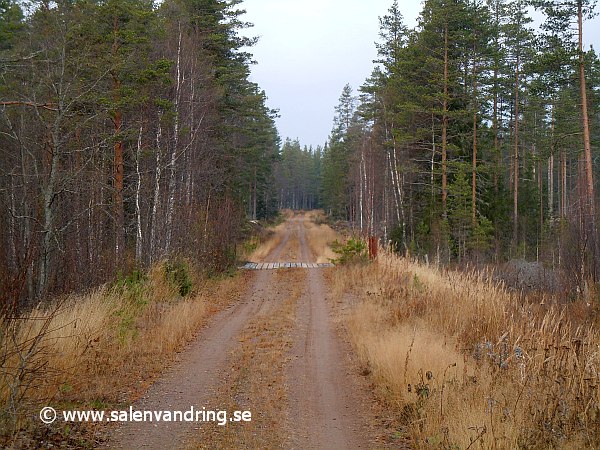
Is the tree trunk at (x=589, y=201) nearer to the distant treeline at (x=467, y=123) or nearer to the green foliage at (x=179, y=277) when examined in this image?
the distant treeline at (x=467, y=123)

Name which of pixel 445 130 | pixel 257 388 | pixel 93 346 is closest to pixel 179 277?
pixel 93 346

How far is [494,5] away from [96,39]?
30428 mm

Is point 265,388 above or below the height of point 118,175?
below

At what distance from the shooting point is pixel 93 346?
7.16m

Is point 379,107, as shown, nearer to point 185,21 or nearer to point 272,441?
point 185,21

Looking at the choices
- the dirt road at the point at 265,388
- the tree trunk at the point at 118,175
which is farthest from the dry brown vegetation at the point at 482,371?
the tree trunk at the point at 118,175

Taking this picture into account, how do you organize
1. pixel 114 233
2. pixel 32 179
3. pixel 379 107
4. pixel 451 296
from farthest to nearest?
pixel 379 107
pixel 114 233
pixel 32 179
pixel 451 296

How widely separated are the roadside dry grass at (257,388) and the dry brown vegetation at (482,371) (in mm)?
1301

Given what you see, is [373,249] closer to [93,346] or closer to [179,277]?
[179,277]

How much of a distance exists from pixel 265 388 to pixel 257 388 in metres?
0.10

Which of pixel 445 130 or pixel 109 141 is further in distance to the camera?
pixel 445 130

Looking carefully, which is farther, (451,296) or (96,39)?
(96,39)

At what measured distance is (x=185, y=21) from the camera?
18.7m

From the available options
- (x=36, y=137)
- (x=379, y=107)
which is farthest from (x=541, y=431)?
(x=379, y=107)
